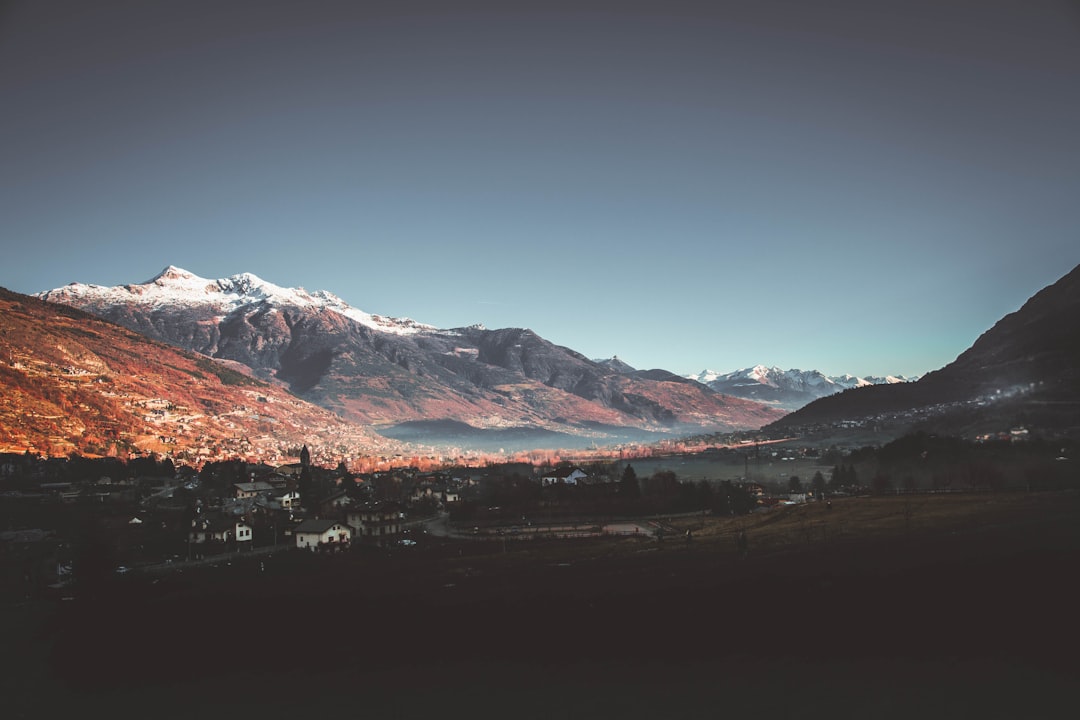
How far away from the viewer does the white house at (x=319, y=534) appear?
7955cm

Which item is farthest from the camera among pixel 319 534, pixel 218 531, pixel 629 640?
pixel 218 531

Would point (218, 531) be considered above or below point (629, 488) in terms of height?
above

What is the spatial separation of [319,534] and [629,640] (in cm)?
5739

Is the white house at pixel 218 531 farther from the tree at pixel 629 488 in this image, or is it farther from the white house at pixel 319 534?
the tree at pixel 629 488

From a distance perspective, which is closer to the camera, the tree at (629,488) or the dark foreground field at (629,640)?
the dark foreground field at (629,640)

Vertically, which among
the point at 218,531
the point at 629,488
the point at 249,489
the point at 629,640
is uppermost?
the point at 249,489

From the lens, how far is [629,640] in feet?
106

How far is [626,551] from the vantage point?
2436 inches

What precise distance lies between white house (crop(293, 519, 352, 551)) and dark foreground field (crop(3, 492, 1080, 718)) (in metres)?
28.1

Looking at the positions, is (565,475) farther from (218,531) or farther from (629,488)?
(218,531)

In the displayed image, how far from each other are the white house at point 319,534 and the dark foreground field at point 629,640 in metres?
28.1

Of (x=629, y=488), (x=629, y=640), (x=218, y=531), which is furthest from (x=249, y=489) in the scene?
(x=629, y=640)

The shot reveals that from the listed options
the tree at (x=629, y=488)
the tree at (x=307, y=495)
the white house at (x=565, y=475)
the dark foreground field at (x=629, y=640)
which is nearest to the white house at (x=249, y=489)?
the tree at (x=307, y=495)

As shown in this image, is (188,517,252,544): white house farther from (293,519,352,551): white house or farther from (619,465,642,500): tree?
(619,465,642,500): tree
